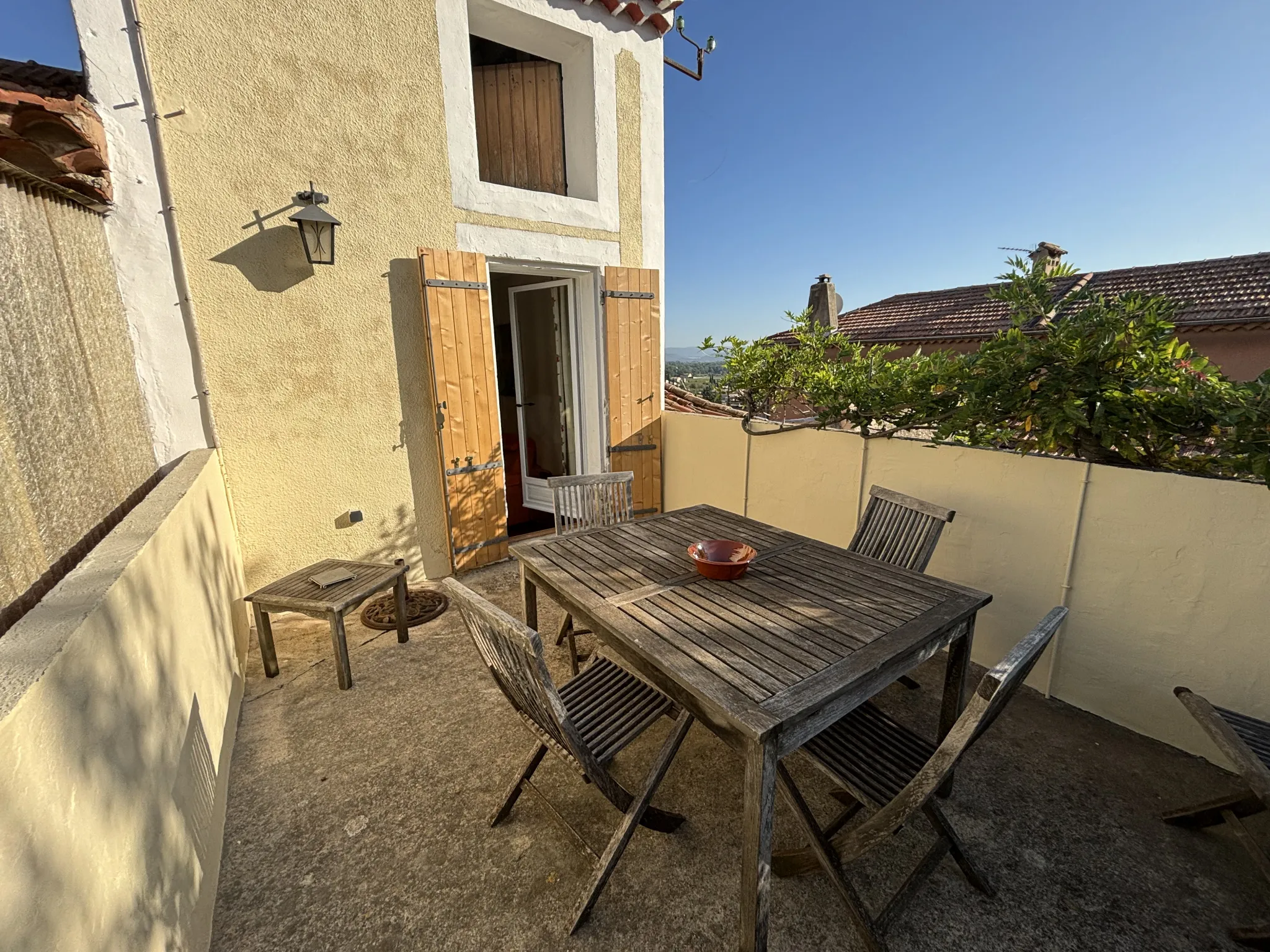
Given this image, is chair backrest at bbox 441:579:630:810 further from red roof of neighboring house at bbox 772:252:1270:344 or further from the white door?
red roof of neighboring house at bbox 772:252:1270:344

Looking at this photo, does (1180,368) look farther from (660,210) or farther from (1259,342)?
(1259,342)

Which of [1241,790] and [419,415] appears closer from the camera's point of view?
[1241,790]

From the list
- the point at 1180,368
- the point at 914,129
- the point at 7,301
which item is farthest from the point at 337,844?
the point at 914,129

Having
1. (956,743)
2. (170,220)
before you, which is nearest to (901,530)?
(956,743)

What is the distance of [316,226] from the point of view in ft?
9.91

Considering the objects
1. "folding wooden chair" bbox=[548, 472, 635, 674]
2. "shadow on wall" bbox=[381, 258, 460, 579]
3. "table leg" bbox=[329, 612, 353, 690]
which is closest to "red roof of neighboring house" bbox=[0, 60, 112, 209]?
"shadow on wall" bbox=[381, 258, 460, 579]

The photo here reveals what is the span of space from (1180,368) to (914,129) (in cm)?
900

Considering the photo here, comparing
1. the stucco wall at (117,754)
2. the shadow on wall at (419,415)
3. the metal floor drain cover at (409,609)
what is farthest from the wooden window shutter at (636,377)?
the stucco wall at (117,754)

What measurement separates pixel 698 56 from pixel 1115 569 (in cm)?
506

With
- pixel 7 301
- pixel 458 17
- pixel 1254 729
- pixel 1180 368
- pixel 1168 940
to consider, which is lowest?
pixel 1168 940

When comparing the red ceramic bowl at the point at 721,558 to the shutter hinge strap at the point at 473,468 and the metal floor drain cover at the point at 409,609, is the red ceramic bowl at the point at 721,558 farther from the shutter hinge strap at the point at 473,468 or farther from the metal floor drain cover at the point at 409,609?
the shutter hinge strap at the point at 473,468

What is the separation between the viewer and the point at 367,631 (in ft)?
10.7

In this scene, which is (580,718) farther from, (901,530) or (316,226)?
(316,226)

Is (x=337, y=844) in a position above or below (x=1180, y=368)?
below
